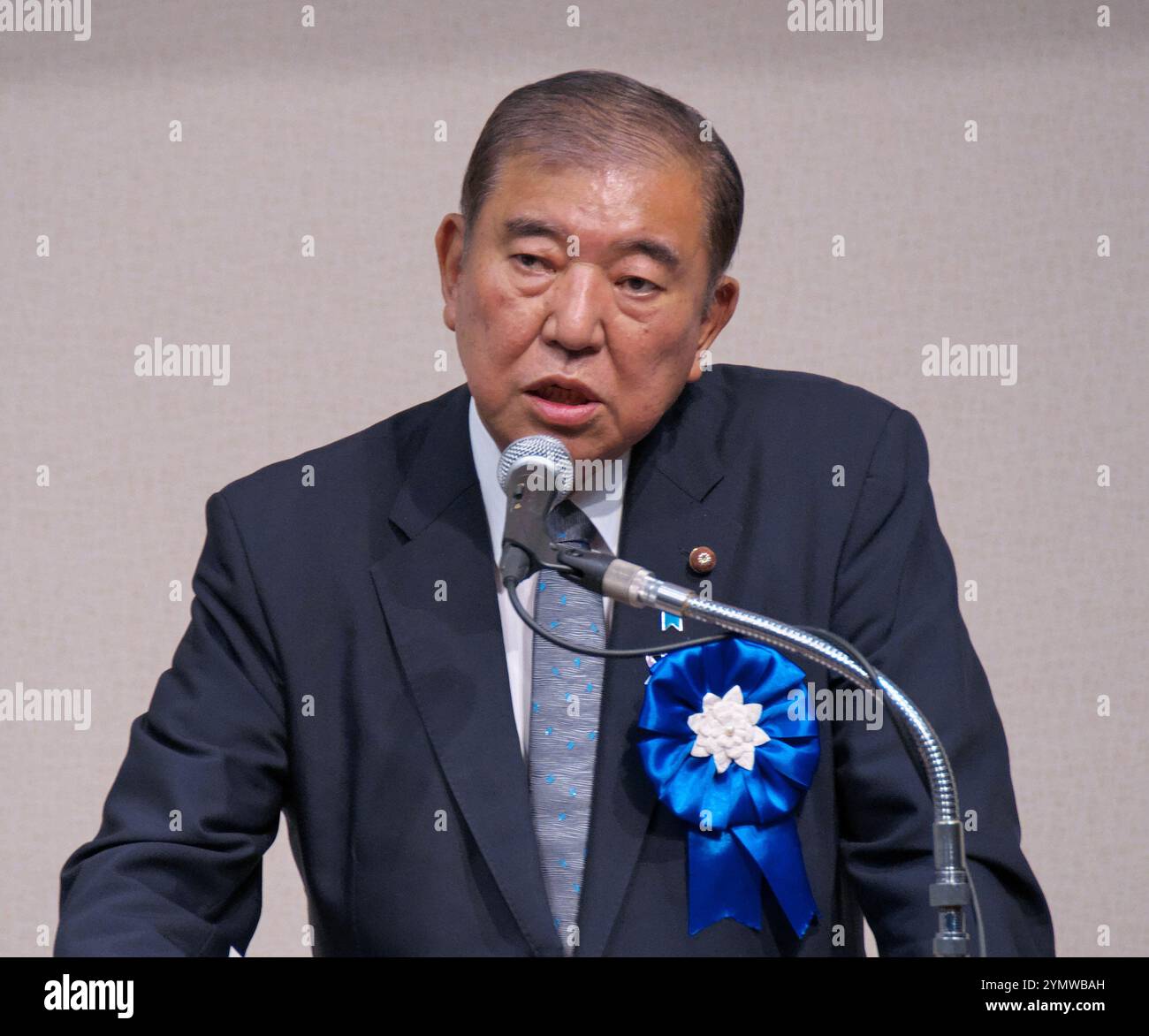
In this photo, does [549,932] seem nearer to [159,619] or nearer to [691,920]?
[691,920]

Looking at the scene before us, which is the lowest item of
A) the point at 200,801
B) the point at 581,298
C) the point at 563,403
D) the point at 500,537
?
the point at 200,801

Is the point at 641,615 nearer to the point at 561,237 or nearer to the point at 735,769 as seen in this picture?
the point at 735,769

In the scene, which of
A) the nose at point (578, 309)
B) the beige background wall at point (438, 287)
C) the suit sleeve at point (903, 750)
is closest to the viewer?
the suit sleeve at point (903, 750)

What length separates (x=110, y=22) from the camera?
292 centimetres

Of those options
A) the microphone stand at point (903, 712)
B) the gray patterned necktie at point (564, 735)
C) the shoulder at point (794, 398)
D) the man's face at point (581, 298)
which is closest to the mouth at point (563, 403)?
the man's face at point (581, 298)

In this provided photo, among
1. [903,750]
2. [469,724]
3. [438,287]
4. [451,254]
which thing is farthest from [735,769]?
[438,287]

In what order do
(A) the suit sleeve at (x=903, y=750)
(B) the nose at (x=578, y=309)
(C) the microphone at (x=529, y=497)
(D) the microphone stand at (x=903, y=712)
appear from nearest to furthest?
(D) the microphone stand at (x=903, y=712)
(C) the microphone at (x=529, y=497)
(A) the suit sleeve at (x=903, y=750)
(B) the nose at (x=578, y=309)

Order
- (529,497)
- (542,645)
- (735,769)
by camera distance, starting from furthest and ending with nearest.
Answer: (542,645)
(735,769)
(529,497)

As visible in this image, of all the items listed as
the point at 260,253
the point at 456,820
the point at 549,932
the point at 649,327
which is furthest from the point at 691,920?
the point at 260,253

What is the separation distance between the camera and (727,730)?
1.81 metres

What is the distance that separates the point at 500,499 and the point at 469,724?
0.30 metres

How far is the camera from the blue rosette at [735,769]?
1.78 metres

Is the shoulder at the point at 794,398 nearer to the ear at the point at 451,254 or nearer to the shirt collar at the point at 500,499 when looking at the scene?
the shirt collar at the point at 500,499

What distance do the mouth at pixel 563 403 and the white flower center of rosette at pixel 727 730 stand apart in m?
0.34
